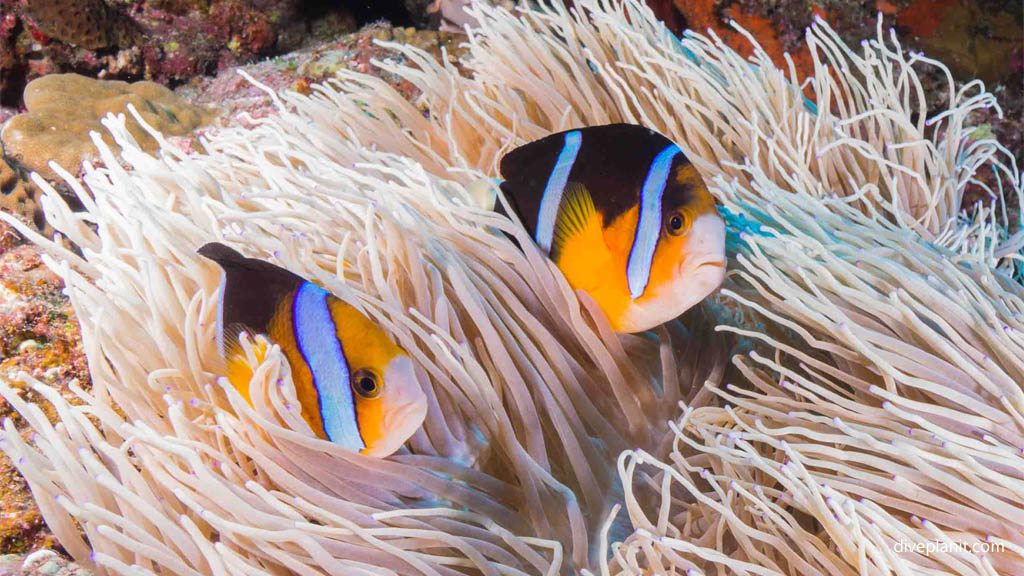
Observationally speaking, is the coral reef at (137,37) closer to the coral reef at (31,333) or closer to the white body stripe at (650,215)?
the coral reef at (31,333)

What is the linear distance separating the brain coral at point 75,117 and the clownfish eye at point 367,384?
75.1 inches

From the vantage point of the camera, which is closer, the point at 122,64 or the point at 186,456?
the point at 186,456

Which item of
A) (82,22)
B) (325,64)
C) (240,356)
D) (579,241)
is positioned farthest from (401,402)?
(82,22)

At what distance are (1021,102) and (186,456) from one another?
3131 mm

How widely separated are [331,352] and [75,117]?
2304 mm

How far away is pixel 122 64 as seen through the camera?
3568 millimetres

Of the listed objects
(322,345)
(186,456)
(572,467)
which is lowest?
(572,467)

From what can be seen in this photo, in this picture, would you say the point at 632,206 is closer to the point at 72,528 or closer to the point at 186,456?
the point at 186,456

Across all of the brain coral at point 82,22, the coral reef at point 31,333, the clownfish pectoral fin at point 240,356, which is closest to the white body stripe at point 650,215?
the clownfish pectoral fin at point 240,356

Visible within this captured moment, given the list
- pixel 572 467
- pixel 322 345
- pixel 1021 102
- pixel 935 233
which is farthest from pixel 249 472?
pixel 1021 102

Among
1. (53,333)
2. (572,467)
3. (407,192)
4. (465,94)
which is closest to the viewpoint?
(572,467)

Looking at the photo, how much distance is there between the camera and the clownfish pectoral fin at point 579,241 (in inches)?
45.0

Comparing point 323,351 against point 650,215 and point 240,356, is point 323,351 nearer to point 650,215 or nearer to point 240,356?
point 240,356

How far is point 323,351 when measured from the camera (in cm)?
96
